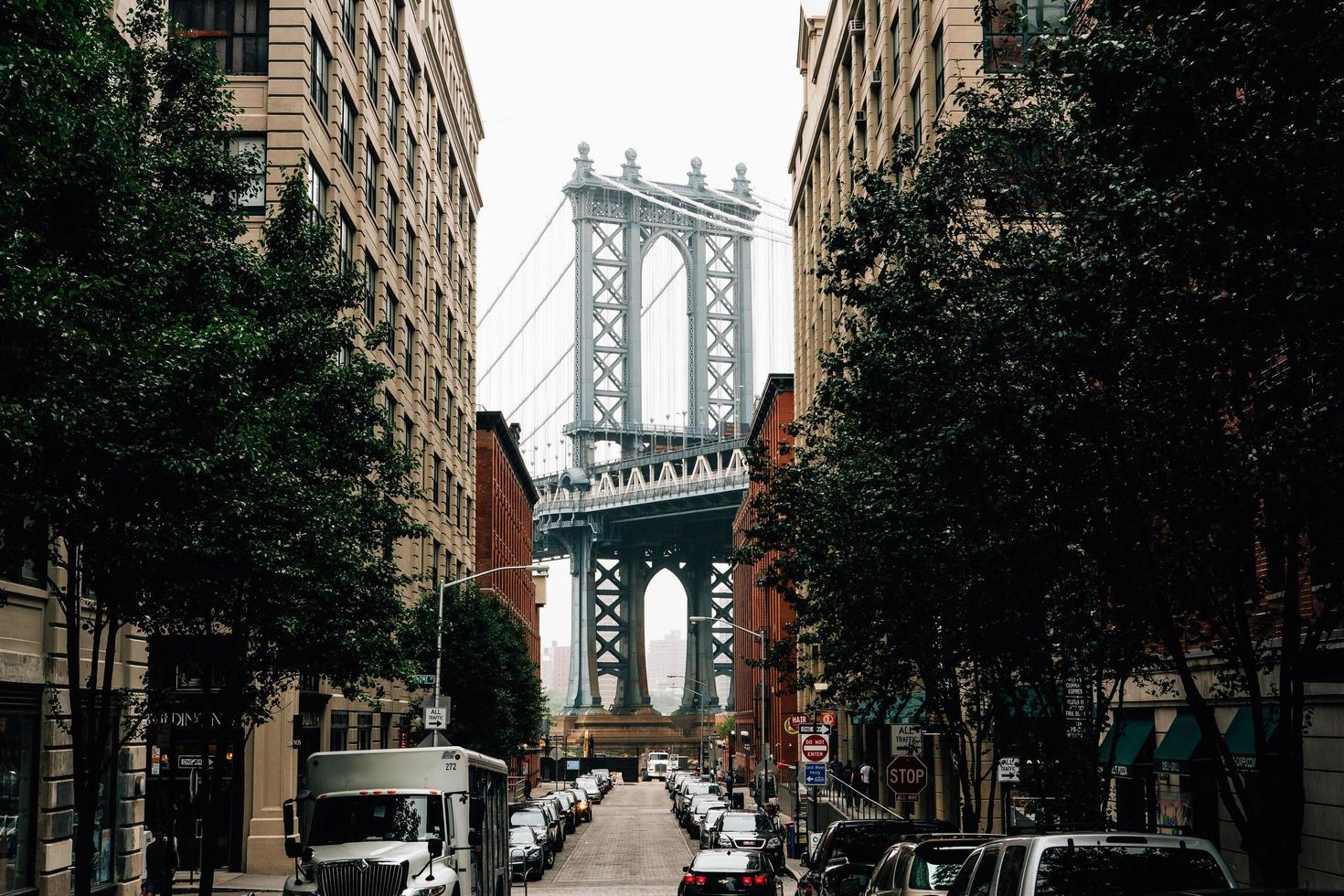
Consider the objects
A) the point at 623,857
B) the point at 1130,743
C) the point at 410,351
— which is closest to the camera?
the point at 1130,743

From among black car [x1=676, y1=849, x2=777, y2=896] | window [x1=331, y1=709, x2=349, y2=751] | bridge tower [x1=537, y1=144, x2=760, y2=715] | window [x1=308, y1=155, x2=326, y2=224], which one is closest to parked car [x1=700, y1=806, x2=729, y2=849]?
black car [x1=676, y1=849, x2=777, y2=896]

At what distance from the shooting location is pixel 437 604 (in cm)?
4997

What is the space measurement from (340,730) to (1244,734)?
2849 centimetres

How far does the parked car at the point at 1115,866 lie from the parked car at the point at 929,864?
16.0ft

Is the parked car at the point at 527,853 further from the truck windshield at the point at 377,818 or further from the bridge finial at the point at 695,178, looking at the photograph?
the bridge finial at the point at 695,178

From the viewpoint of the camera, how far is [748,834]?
38969 millimetres

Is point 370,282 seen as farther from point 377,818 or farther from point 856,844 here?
point 377,818

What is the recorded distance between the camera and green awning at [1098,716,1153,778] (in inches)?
Answer: 1090

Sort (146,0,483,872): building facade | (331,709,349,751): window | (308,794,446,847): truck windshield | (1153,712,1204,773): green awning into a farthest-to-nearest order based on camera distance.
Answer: (331,709,349,751): window, (146,0,483,872): building facade, (1153,712,1204,773): green awning, (308,794,446,847): truck windshield

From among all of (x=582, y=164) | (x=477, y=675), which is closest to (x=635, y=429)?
(x=582, y=164)

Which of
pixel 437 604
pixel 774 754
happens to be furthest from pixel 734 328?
pixel 437 604

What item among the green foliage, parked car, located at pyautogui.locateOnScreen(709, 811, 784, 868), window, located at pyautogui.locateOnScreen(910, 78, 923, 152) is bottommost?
parked car, located at pyautogui.locateOnScreen(709, 811, 784, 868)

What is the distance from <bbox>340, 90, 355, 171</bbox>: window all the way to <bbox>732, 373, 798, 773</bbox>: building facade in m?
30.5

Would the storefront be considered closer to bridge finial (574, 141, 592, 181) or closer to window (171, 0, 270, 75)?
window (171, 0, 270, 75)
